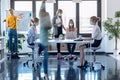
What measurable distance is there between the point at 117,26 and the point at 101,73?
Answer: 4.07 meters

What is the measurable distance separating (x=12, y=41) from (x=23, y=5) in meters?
2.39

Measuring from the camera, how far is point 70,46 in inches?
399

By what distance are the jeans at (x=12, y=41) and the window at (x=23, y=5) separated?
217cm

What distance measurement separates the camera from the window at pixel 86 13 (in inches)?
483

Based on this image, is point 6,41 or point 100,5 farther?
point 100,5

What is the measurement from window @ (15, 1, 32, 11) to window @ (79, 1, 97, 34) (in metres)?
2.14

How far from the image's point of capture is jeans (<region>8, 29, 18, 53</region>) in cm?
1024

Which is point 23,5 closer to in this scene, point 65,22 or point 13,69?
point 65,22

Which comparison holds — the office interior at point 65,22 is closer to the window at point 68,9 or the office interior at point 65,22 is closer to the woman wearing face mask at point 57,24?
→ the window at point 68,9

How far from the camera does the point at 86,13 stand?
12305mm

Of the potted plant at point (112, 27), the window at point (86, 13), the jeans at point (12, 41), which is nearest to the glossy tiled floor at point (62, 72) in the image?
the jeans at point (12, 41)

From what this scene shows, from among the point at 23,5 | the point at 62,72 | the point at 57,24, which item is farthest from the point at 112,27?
the point at 62,72

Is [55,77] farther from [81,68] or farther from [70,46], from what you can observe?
[70,46]

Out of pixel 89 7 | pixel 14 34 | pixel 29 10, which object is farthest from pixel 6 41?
pixel 89 7
